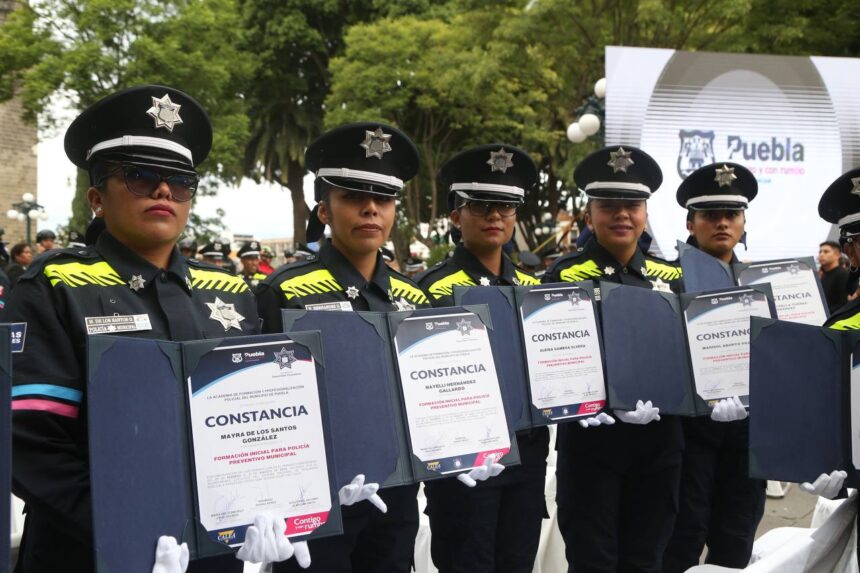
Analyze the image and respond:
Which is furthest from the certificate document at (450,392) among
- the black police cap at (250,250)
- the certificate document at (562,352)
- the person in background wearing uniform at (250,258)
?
the black police cap at (250,250)

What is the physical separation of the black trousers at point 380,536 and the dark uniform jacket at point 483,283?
0.60 metres

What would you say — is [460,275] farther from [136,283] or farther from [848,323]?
[136,283]

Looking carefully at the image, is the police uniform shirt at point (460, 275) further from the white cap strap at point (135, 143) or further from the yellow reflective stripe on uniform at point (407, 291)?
the white cap strap at point (135, 143)

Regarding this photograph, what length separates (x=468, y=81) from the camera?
958 inches

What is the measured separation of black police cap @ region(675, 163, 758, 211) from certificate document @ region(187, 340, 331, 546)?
329 cm

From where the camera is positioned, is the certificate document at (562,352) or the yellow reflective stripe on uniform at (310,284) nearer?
the yellow reflective stripe on uniform at (310,284)

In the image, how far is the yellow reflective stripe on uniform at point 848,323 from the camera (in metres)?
3.40

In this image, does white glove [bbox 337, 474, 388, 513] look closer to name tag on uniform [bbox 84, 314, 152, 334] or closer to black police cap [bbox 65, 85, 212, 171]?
name tag on uniform [bbox 84, 314, 152, 334]

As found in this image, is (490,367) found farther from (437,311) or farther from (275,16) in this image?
(275,16)

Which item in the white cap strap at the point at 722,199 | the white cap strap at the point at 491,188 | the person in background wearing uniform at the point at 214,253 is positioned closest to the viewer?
the white cap strap at the point at 491,188

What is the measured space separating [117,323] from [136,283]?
0.57 ft

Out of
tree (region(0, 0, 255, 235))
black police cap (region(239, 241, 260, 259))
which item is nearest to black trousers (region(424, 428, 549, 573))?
black police cap (region(239, 241, 260, 259))

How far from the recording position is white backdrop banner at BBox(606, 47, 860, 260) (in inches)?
471

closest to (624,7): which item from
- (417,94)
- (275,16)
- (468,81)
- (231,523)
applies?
(468,81)
